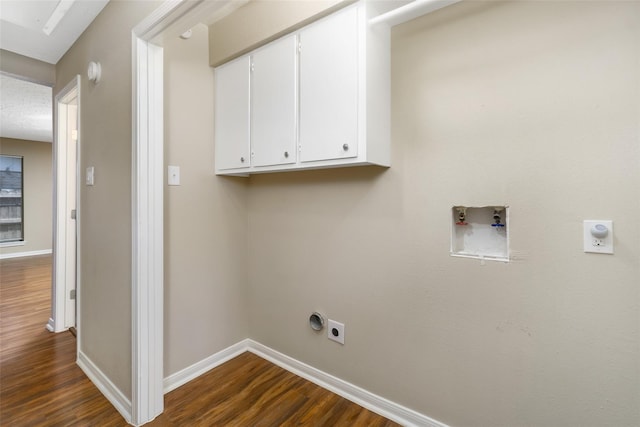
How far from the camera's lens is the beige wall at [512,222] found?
1048 mm

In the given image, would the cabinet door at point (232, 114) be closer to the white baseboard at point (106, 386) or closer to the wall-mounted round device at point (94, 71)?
the wall-mounted round device at point (94, 71)

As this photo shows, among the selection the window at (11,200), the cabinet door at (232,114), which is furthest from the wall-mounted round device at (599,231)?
the window at (11,200)

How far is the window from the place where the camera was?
5469mm

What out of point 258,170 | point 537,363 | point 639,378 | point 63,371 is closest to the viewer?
point 639,378

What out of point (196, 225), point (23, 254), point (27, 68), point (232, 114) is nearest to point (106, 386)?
point (196, 225)

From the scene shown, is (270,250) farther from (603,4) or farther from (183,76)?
(603,4)

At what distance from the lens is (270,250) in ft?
7.01

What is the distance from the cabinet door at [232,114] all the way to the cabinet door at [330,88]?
47 cm

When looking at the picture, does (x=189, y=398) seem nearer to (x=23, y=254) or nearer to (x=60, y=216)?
(x=60, y=216)

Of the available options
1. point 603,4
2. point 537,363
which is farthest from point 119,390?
point 603,4

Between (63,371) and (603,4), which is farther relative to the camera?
(63,371)

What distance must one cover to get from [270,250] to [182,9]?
147cm

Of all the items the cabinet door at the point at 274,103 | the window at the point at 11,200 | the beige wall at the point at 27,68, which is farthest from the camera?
the window at the point at 11,200

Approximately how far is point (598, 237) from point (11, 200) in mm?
8280
